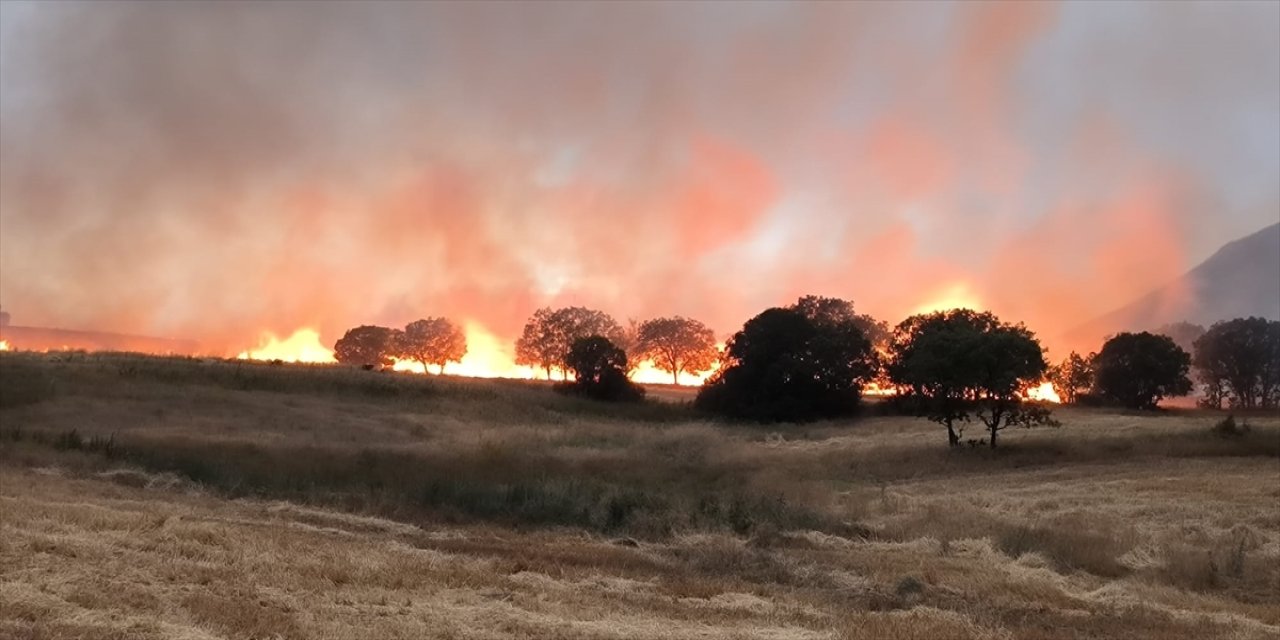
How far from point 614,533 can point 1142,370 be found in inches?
2826

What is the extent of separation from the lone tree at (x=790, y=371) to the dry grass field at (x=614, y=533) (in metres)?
25.1

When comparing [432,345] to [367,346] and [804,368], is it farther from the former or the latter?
[804,368]

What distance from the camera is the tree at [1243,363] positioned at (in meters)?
82.4

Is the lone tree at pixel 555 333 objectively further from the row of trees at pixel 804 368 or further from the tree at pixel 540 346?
the row of trees at pixel 804 368

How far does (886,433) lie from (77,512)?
48.8 meters

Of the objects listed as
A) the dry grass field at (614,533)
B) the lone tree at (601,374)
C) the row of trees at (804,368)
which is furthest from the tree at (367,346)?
the dry grass field at (614,533)

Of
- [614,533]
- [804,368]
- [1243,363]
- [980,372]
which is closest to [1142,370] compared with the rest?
[1243,363]

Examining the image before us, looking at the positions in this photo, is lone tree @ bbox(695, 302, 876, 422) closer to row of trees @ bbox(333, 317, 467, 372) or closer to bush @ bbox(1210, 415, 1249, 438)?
bush @ bbox(1210, 415, 1249, 438)

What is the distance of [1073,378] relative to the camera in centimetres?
9281

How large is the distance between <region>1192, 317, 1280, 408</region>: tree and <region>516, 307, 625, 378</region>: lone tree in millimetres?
76205

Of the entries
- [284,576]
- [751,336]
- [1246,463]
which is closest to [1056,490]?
[1246,463]

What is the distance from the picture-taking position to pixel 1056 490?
2919cm

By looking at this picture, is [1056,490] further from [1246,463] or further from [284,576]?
[284,576]

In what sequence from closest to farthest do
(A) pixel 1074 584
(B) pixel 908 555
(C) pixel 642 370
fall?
(A) pixel 1074 584
(B) pixel 908 555
(C) pixel 642 370
